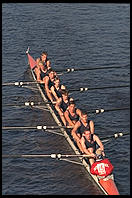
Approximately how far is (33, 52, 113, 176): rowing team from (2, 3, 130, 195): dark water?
1267mm

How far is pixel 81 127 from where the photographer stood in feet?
80.8

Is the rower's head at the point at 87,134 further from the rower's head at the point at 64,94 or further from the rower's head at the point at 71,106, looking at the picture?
the rower's head at the point at 64,94

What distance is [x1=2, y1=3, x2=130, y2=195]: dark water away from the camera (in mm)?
24172

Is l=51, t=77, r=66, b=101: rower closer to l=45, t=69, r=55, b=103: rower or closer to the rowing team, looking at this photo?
the rowing team

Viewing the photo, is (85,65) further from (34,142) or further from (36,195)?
(36,195)

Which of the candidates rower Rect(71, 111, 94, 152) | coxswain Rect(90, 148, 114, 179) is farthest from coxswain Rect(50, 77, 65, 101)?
A: coxswain Rect(90, 148, 114, 179)

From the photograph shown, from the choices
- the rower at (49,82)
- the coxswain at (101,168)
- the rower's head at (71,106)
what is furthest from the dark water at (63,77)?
the rower's head at (71,106)

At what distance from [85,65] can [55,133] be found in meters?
10.9

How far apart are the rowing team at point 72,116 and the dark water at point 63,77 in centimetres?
127

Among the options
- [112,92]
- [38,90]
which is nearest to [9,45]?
[38,90]

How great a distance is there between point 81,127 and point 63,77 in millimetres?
11179

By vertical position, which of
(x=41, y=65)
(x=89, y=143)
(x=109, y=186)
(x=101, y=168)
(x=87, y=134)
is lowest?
(x=109, y=186)

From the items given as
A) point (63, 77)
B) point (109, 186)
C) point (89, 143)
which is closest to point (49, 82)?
point (63, 77)

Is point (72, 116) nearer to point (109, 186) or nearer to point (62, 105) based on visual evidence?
point (62, 105)
